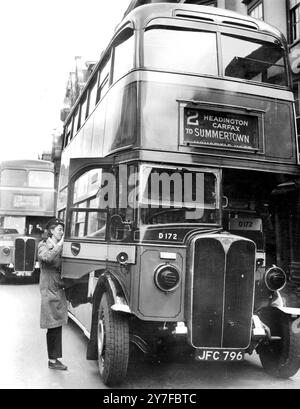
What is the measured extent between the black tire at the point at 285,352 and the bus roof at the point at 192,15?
11.7ft

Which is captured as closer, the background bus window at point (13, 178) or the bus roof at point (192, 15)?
the bus roof at point (192, 15)

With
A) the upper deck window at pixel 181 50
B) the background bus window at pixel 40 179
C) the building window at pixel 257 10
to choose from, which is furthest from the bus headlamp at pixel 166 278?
the background bus window at pixel 40 179

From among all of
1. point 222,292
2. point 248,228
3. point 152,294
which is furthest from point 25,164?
point 222,292

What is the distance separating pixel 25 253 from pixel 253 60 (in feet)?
32.9

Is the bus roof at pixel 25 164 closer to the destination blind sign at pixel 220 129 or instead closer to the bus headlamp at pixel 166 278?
the destination blind sign at pixel 220 129

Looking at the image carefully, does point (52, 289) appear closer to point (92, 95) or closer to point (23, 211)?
point (92, 95)

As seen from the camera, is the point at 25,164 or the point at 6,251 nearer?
the point at 6,251

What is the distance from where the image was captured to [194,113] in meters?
Answer: 5.14

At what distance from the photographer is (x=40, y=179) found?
15.4 meters

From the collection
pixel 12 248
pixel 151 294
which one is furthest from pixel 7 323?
pixel 12 248

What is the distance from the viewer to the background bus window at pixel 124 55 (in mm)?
5384

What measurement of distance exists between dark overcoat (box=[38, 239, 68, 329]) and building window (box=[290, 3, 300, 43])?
404 inches

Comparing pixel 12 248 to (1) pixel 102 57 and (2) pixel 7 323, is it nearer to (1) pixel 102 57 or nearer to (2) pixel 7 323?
(2) pixel 7 323
